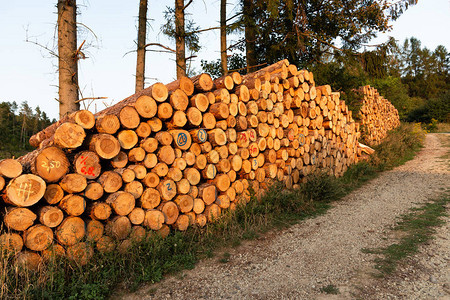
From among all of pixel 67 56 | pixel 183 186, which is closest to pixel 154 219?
pixel 183 186

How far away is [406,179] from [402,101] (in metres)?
22.7

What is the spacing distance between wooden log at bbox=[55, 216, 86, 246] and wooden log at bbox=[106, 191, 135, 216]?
15.3 inches

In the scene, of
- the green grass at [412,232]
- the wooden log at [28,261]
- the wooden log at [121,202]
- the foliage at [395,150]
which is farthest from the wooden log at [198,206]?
the foliage at [395,150]

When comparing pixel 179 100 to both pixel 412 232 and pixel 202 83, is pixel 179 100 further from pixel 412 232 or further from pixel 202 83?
pixel 412 232

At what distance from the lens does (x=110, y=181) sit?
336cm

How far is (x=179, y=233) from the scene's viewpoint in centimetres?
372

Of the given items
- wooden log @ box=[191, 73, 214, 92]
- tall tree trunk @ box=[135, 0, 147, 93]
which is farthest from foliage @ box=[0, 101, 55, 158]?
wooden log @ box=[191, 73, 214, 92]

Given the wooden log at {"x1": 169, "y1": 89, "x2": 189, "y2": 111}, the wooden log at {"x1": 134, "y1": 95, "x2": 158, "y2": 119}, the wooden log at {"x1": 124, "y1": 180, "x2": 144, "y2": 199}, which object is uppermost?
the wooden log at {"x1": 169, "y1": 89, "x2": 189, "y2": 111}

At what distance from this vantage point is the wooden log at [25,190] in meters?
2.65

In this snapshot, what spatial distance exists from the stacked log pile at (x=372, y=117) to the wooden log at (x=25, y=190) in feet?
39.7

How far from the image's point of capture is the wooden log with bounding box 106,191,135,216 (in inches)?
131

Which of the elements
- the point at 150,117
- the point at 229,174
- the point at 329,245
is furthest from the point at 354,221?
the point at 150,117

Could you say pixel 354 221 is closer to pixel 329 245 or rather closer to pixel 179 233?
pixel 329 245

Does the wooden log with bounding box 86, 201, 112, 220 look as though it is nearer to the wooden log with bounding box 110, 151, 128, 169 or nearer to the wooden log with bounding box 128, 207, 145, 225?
the wooden log with bounding box 128, 207, 145, 225
